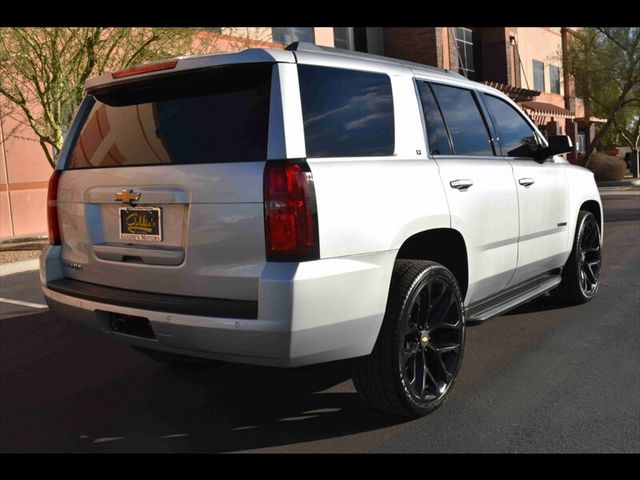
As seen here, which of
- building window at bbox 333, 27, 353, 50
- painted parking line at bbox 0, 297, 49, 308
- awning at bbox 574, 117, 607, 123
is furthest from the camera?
awning at bbox 574, 117, 607, 123

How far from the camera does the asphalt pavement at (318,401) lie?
128 inches

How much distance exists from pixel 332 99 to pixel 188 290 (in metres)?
1.20

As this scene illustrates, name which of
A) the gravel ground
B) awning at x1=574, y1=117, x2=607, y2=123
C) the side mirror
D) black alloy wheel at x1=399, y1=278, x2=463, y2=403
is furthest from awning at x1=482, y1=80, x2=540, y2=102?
black alloy wheel at x1=399, y1=278, x2=463, y2=403

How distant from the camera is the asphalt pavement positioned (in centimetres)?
326

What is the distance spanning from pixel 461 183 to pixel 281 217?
148cm

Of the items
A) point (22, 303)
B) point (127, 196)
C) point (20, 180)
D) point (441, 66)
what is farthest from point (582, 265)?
point (441, 66)

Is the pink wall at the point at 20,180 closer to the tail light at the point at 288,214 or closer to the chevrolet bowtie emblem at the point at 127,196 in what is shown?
the chevrolet bowtie emblem at the point at 127,196

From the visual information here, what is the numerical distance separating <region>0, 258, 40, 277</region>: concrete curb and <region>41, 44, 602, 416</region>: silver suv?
6.42 meters

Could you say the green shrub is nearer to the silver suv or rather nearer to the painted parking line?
the painted parking line

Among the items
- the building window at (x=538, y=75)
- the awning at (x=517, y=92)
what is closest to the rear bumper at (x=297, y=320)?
the awning at (x=517, y=92)

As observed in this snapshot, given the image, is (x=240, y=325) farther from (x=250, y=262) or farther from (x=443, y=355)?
(x=443, y=355)

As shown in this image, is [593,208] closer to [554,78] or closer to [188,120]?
[188,120]

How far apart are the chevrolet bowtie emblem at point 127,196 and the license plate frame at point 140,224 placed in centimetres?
5

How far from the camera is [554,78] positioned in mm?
36406
